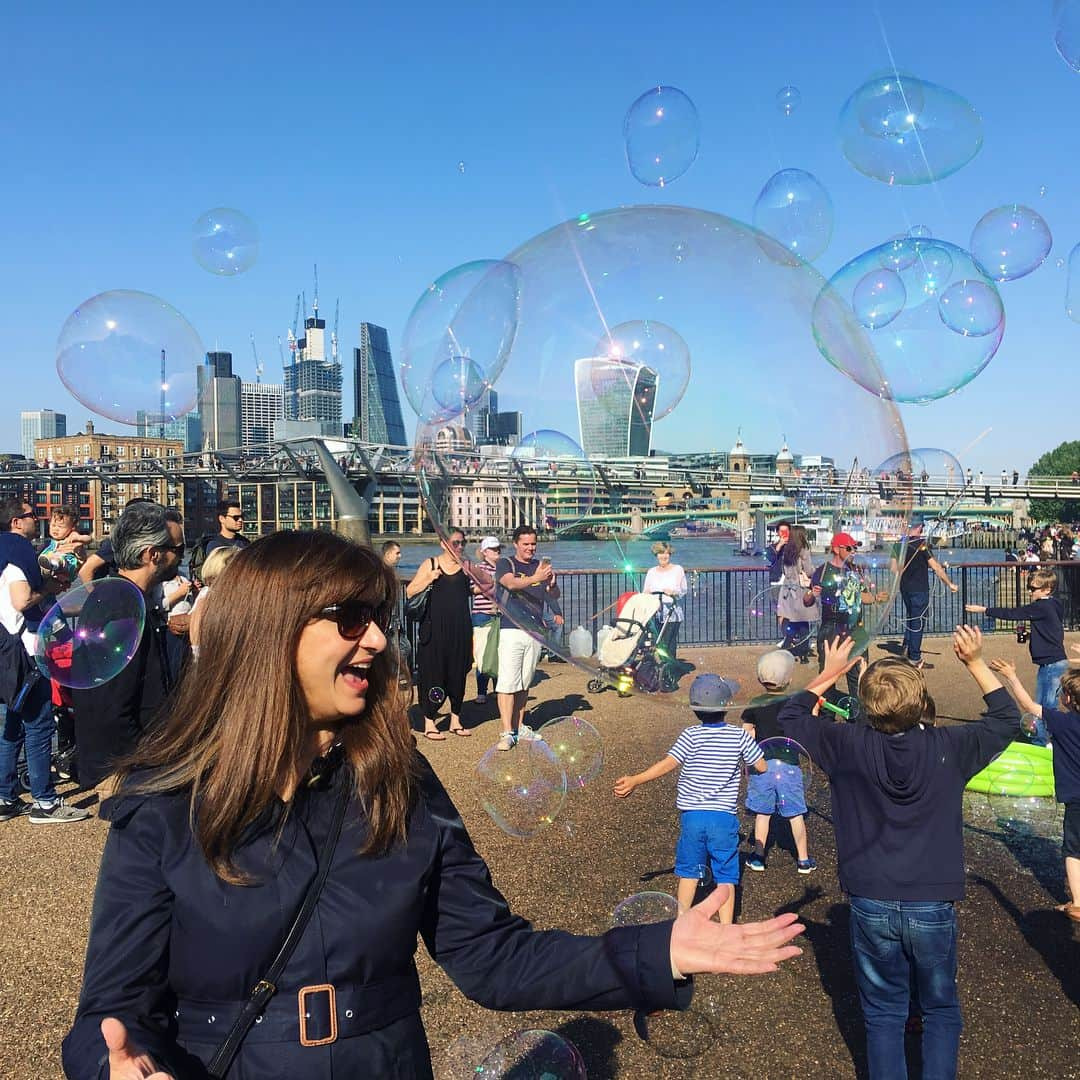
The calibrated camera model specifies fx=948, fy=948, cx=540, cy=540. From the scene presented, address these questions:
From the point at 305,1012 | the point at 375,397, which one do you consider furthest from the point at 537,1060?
the point at 375,397

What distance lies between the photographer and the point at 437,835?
164cm

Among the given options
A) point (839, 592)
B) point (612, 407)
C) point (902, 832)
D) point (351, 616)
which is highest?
point (612, 407)

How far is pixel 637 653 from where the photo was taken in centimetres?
340

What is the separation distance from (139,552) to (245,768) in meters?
3.05

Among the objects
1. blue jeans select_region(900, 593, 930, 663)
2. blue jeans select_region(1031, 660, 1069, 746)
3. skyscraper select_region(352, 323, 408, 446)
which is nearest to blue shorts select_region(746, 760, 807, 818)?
blue jeans select_region(1031, 660, 1069, 746)

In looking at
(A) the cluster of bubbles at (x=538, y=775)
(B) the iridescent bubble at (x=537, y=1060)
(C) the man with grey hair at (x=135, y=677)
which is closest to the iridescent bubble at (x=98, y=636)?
(C) the man with grey hair at (x=135, y=677)

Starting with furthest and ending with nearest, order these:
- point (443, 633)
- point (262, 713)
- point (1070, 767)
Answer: point (443, 633) < point (1070, 767) < point (262, 713)

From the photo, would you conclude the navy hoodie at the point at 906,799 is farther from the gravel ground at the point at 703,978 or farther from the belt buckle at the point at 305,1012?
the belt buckle at the point at 305,1012

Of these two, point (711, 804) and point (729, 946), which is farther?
point (711, 804)

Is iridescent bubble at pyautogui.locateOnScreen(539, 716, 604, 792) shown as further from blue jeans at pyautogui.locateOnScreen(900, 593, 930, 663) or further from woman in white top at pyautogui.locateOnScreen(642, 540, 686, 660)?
blue jeans at pyautogui.locateOnScreen(900, 593, 930, 663)

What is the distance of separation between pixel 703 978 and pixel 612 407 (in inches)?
93.0

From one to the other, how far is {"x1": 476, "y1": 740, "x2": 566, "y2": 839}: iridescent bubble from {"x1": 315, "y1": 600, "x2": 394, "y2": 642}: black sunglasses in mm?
3631

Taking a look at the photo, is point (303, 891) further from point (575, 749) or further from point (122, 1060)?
point (575, 749)

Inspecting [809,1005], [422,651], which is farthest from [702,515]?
[422,651]
